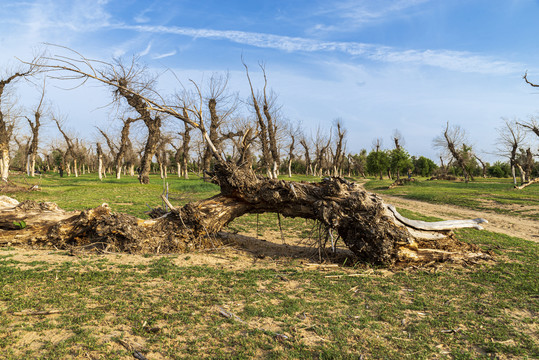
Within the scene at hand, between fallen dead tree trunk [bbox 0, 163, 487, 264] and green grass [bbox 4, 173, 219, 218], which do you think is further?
green grass [bbox 4, 173, 219, 218]

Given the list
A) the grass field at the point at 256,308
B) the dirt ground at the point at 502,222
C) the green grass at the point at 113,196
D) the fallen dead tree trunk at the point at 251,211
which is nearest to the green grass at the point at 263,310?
the grass field at the point at 256,308

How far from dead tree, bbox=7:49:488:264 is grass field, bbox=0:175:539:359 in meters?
0.51

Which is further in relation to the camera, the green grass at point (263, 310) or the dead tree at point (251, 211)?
the dead tree at point (251, 211)

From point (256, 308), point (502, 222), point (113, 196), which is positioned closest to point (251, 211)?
point (256, 308)

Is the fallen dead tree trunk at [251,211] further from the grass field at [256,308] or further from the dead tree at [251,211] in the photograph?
the grass field at [256,308]

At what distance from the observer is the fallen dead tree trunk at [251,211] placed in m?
7.45

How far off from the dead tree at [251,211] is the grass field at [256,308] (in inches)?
20.1

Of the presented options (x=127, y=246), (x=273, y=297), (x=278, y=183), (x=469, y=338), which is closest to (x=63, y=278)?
(x=127, y=246)

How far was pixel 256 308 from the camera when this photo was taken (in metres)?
4.85

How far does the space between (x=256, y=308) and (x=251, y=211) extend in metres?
4.06

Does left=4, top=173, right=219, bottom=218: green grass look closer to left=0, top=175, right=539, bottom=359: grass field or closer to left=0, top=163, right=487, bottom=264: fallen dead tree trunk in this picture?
left=0, top=163, right=487, bottom=264: fallen dead tree trunk

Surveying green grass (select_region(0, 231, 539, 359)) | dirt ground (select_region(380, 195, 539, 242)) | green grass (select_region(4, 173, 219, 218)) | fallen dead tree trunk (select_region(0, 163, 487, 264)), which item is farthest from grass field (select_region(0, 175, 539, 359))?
dirt ground (select_region(380, 195, 539, 242))

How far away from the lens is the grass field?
151 inches

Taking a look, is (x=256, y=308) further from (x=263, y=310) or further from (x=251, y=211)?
(x=251, y=211)
